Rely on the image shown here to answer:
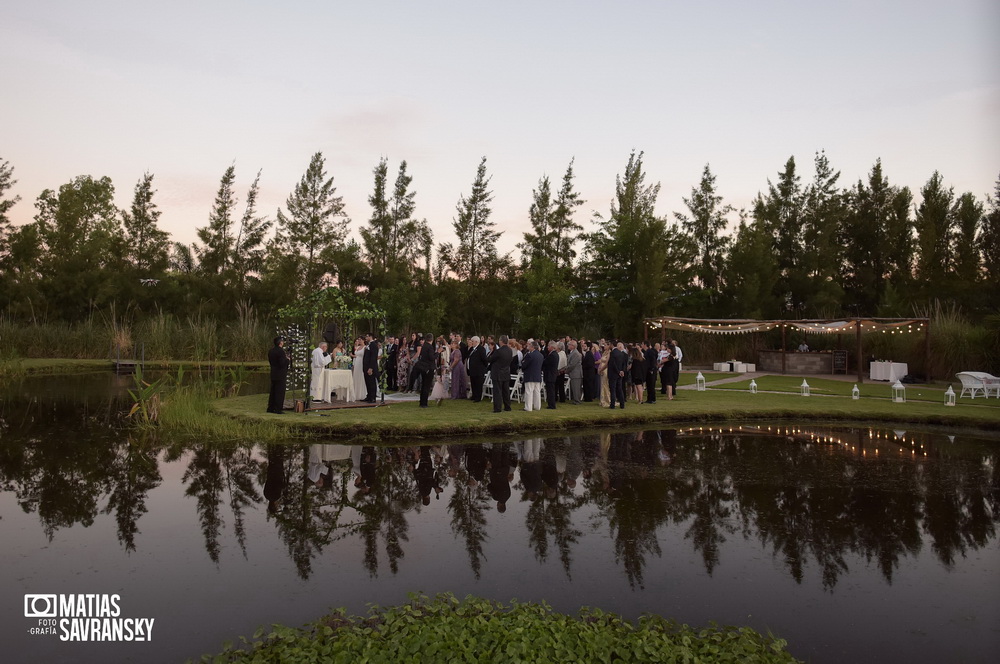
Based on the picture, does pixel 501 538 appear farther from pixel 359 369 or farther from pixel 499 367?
pixel 359 369

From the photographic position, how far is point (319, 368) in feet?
51.2

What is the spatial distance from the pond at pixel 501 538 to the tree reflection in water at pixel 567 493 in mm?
44

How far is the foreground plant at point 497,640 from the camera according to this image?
3967 millimetres

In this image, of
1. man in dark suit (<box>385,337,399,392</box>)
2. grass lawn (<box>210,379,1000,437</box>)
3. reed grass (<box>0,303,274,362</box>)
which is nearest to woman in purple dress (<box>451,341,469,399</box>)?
grass lawn (<box>210,379,1000,437</box>)

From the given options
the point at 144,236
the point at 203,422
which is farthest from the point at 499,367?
the point at 144,236

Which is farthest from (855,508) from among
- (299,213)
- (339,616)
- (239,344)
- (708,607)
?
(299,213)

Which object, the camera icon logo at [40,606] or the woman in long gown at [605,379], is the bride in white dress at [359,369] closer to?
the woman in long gown at [605,379]

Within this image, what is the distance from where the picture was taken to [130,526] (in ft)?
22.2

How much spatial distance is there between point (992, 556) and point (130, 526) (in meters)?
8.70

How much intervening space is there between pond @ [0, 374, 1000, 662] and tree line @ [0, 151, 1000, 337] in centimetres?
2992

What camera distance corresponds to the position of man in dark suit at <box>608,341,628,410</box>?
15422 millimetres

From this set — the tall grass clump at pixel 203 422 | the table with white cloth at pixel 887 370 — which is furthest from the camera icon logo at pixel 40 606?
the table with white cloth at pixel 887 370

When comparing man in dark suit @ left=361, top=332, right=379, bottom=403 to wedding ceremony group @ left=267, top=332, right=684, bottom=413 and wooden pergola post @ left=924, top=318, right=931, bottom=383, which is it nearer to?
wedding ceremony group @ left=267, top=332, right=684, bottom=413

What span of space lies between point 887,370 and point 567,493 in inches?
869
